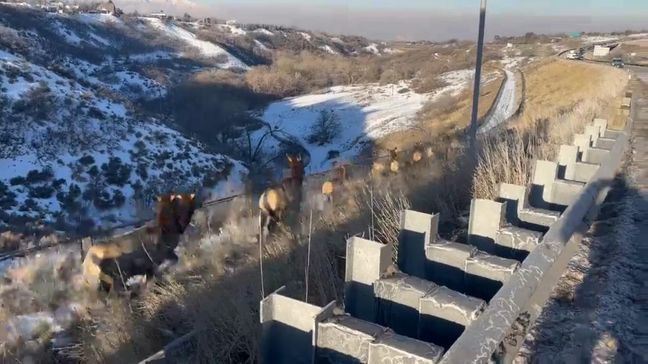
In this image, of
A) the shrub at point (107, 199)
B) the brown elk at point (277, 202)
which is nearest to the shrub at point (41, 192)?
the shrub at point (107, 199)

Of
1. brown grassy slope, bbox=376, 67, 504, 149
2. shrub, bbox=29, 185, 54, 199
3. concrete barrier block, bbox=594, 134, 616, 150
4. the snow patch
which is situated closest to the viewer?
concrete barrier block, bbox=594, 134, 616, 150

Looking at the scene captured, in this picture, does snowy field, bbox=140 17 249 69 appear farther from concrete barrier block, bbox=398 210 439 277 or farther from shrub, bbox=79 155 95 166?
concrete barrier block, bbox=398 210 439 277

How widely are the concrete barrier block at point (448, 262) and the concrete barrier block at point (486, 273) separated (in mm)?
55

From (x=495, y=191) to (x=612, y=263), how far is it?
1.67 meters

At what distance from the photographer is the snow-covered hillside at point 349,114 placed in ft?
141

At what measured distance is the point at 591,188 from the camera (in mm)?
5281

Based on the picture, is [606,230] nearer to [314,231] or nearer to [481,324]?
[314,231]

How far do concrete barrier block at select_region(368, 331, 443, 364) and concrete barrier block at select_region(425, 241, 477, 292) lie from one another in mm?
1296

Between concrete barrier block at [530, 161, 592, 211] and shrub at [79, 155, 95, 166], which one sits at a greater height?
concrete barrier block at [530, 161, 592, 211]

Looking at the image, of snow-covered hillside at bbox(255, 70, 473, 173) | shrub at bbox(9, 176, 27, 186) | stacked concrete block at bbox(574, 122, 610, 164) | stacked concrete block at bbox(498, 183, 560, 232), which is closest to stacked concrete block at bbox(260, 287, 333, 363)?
stacked concrete block at bbox(498, 183, 560, 232)

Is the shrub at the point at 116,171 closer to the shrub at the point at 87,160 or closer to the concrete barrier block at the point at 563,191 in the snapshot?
the shrub at the point at 87,160

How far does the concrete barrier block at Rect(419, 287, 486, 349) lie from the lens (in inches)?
118

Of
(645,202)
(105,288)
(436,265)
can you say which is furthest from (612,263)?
(105,288)

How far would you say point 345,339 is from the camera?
2.80 metres
